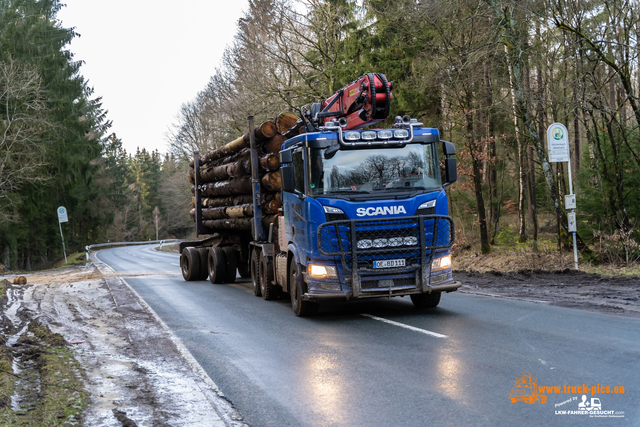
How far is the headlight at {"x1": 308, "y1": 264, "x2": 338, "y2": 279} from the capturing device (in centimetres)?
918

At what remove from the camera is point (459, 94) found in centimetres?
2155

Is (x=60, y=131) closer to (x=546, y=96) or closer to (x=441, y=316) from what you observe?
(x=546, y=96)

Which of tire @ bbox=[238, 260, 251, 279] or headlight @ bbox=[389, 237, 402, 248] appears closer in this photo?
headlight @ bbox=[389, 237, 402, 248]

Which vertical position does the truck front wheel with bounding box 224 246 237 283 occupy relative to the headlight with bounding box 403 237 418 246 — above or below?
below

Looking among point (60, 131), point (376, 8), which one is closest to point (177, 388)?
point (376, 8)

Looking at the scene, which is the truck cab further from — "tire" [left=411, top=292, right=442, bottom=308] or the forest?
the forest

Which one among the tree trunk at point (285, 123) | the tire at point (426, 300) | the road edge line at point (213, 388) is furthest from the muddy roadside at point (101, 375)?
the tree trunk at point (285, 123)

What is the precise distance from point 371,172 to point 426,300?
263cm

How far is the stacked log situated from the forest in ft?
25.6

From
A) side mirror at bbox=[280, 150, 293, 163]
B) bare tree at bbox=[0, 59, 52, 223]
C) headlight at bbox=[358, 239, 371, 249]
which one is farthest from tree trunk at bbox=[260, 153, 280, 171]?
bare tree at bbox=[0, 59, 52, 223]

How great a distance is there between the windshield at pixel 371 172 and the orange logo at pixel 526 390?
166 inches

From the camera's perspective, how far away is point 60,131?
40.5m

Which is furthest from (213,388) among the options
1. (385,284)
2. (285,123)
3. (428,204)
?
(285,123)

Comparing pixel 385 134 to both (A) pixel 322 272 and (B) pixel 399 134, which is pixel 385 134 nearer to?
(B) pixel 399 134
